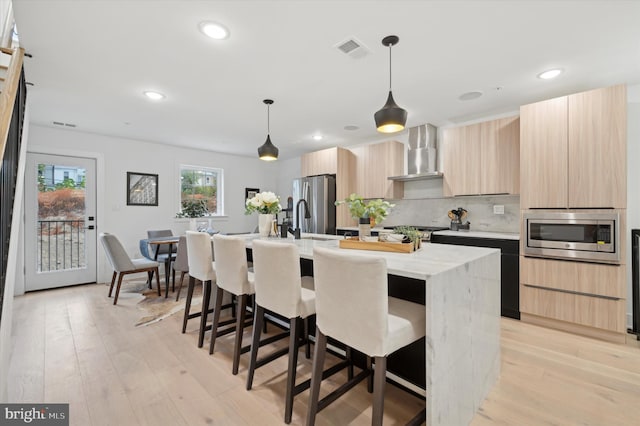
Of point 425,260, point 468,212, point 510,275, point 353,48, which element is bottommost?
point 510,275

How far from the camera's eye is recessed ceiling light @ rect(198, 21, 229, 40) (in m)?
2.02

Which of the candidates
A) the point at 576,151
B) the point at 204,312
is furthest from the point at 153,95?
the point at 576,151

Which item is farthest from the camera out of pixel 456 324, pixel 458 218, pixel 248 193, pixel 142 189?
pixel 248 193

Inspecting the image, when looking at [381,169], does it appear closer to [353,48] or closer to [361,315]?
[353,48]

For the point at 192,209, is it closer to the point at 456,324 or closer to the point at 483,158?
the point at 483,158

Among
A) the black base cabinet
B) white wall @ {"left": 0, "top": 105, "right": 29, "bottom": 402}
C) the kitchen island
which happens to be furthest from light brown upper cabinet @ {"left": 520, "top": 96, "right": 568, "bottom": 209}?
white wall @ {"left": 0, "top": 105, "right": 29, "bottom": 402}

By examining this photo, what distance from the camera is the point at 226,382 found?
6.57ft

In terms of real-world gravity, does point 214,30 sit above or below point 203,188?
above

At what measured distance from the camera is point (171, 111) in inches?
147

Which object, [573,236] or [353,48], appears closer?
[353,48]

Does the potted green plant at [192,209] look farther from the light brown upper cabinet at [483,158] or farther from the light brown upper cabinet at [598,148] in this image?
the light brown upper cabinet at [598,148]

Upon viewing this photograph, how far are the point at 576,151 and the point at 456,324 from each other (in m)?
2.54

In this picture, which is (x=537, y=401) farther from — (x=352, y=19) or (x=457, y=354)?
(x=352, y=19)

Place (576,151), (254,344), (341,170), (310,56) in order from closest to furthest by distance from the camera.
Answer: (254,344), (310,56), (576,151), (341,170)
